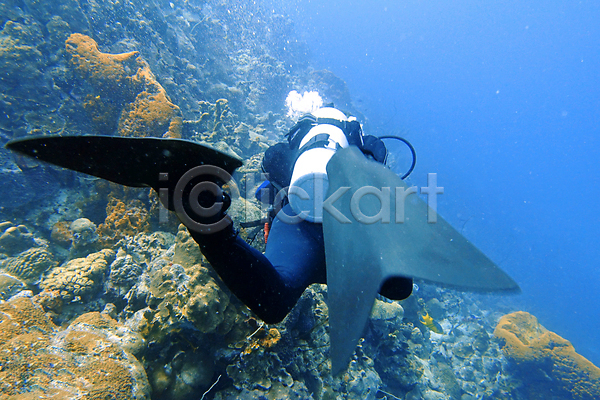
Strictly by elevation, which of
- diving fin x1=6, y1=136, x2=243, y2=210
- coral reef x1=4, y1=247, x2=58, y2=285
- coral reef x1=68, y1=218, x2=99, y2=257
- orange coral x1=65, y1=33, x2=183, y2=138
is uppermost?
orange coral x1=65, y1=33, x2=183, y2=138

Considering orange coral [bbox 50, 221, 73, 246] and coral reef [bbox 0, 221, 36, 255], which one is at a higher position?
orange coral [bbox 50, 221, 73, 246]

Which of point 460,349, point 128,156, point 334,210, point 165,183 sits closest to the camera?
point 128,156

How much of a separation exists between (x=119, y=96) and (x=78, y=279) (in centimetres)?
390

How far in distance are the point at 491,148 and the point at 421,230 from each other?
5364 inches

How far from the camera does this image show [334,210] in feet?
4.98

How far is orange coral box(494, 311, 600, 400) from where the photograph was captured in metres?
6.25

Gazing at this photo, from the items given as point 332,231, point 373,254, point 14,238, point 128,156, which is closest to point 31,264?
point 14,238

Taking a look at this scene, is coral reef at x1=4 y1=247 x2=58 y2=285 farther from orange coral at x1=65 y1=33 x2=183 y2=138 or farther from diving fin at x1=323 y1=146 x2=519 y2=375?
diving fin at x1=323 y1=146 x2=519 y2=375

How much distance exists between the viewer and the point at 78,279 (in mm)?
2863

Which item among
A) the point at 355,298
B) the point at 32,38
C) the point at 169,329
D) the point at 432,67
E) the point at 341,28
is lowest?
the point at 169,329

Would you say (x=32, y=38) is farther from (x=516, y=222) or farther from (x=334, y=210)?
(x=516, y=222)

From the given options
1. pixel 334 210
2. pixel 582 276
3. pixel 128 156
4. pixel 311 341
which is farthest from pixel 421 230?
pixel 582 276

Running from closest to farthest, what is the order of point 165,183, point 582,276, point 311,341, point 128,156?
point 128,156, point 165,183, point 311,341, point 582,276

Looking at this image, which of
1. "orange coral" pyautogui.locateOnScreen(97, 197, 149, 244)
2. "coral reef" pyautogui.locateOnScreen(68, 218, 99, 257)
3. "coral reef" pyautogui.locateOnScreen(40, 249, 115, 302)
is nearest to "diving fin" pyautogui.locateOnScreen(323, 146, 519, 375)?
"coral reef" pyautogui.locateOnScreen(40, 249, 115, 302)
